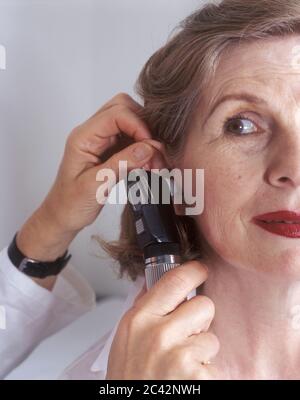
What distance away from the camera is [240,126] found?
2.37 feet

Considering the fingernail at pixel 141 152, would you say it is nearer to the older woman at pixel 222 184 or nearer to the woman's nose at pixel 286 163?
the older woman at pixel 222 184

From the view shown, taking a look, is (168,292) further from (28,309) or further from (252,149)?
(28,309)

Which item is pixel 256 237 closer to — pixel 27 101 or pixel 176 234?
pixel 176 234

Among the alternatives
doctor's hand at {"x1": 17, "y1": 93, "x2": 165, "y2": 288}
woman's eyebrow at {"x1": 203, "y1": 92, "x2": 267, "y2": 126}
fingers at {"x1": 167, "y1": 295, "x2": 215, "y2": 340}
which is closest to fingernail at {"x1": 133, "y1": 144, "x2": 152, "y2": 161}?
doctor's hand at {"x1": 17, "y1": 93, "x2": 165, "y2": 288}

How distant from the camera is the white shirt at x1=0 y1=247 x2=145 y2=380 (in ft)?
3.00

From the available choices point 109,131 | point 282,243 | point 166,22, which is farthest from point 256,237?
point 166,22

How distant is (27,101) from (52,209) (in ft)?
0.83

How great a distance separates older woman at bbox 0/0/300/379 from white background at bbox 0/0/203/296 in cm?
15

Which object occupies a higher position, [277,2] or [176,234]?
[277,2]

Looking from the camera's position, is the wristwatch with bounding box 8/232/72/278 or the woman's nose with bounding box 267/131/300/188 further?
the wristwatch with bounding box 8/232/72/278

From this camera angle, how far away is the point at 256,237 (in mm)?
712

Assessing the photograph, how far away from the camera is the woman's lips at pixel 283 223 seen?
0.68 m

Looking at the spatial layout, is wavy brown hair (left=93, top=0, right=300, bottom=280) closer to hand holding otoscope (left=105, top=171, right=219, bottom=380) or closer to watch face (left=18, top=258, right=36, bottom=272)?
hand holding otoscope (left=105, top=171, right=219, bottom=380)

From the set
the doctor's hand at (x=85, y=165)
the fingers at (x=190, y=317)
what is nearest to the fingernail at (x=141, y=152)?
the doctor's hand at (x=85, y=165)
